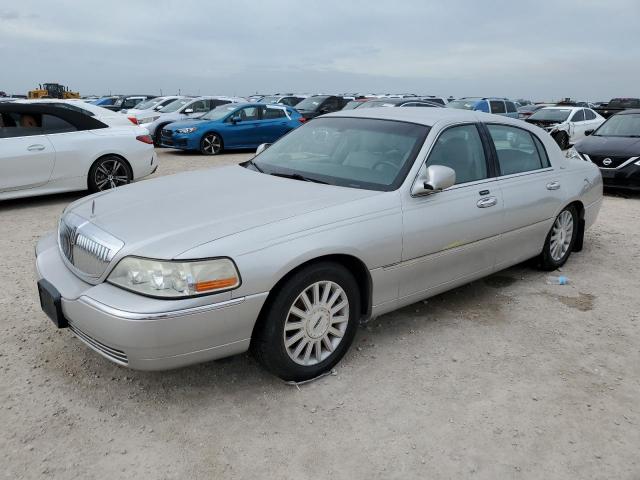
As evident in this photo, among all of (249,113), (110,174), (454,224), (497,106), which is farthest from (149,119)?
(454,224)

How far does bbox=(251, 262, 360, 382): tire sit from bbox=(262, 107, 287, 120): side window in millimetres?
12649

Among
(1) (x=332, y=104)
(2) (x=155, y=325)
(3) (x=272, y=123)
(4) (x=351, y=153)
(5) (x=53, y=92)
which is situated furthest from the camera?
(5) (x=53, y=92)

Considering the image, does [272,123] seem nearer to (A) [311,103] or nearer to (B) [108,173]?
(A) [311,103]

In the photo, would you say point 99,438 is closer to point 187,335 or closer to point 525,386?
point 187,335

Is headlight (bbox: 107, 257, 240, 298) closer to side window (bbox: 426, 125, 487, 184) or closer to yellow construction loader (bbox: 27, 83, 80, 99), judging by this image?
side window (bbox: 426, 125, 487, 184)

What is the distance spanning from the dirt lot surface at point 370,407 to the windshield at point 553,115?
Result: 13.0 meters

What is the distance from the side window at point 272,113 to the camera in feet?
50.0

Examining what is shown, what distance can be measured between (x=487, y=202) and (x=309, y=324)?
1749mm

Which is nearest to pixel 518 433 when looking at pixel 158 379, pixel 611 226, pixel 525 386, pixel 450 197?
pixel 525 386

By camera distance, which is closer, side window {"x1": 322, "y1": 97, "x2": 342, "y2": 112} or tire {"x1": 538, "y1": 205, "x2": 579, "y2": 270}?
tire {"x1": 538, "y1": 205, "x2": 579, "y2": 270}

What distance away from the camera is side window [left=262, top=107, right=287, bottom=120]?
50.0ft

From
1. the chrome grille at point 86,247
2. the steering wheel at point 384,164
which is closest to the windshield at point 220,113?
the steering wheel at point 384,164

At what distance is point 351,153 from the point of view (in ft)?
12.8

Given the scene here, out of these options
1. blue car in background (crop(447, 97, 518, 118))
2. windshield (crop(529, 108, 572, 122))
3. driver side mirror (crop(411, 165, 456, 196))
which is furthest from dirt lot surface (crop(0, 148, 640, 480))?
blue car in background (crop(447, 97, 518, 118))
